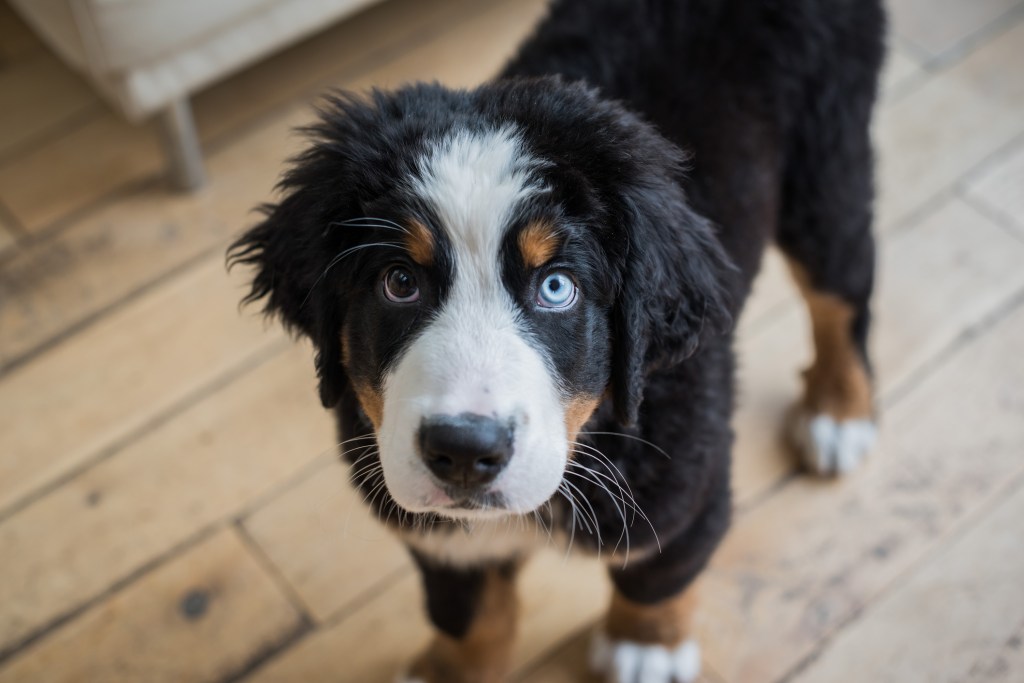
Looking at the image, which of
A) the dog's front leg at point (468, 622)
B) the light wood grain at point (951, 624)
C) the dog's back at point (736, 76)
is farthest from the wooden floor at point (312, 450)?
the dog's back at point (736, 76)

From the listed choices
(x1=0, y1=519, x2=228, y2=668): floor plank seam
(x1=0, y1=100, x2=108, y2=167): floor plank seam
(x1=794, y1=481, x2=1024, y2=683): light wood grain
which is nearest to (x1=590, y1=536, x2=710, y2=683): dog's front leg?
(x1=794, y1=481, x2=1024, y2=683): light wood grain

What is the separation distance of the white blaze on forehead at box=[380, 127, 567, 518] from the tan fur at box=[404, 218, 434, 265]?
0.02 metres

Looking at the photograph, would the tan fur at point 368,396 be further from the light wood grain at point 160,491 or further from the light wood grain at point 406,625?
the light wood grain at point 160,491

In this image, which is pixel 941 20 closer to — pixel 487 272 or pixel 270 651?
pixel 487 272

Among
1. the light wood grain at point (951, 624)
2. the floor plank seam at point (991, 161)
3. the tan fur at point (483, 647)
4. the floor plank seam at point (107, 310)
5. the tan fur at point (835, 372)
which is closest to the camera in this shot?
the tan fur at point (483, 647)

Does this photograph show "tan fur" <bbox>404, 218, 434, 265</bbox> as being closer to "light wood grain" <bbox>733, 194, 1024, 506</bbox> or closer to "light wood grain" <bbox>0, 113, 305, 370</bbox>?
"light wood grain" <bbox>733, 194, 1024, 506</bbox>

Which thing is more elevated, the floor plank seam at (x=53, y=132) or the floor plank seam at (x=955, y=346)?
the floor plank seam at (x=53, y=132)

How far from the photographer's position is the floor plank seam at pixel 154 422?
2.35 metres

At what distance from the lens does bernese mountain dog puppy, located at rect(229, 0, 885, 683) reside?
1.34 meters

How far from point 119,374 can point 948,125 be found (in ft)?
7.44

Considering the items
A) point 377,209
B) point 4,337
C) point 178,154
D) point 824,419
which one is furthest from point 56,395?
point 824,419

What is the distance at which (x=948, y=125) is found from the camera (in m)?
2.93

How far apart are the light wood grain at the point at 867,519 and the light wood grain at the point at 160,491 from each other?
0.96 m

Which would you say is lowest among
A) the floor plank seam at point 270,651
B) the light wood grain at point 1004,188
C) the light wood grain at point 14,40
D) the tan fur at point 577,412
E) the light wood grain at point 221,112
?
the light wood grain at point 1004,188
